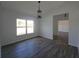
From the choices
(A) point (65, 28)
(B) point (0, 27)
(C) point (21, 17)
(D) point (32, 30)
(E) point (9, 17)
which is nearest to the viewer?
(B) point (0, 27)

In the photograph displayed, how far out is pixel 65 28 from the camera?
37.1ft

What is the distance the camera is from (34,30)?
8.33 metres

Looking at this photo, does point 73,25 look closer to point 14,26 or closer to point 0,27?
point 14,26

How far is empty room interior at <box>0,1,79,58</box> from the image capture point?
13.0 feet

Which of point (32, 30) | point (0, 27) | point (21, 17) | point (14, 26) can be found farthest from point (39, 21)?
point (0, 27)

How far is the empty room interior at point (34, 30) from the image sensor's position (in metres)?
→ 3.96

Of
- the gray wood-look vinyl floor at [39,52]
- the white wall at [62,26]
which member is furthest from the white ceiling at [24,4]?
the white wall at [62,26]

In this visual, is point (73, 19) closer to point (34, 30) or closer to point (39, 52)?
point (39, 52)

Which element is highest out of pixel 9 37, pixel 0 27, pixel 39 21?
pixel 39 21

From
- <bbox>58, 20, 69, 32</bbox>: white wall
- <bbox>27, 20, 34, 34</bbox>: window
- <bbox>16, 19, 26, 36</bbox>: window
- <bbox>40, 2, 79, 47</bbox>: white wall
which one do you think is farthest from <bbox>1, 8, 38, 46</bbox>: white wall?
<bbox>58, 20, 69, 32</bbox>: white wall

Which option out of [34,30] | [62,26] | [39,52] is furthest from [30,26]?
[62,26]

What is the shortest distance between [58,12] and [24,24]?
3070mm

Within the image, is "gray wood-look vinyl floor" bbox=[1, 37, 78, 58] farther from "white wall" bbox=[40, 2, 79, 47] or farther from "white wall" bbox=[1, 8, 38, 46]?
"white wall" bbox=[1, 8, 38, 46]

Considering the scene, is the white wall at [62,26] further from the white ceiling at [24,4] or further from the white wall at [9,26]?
the white wall at [9,26]
